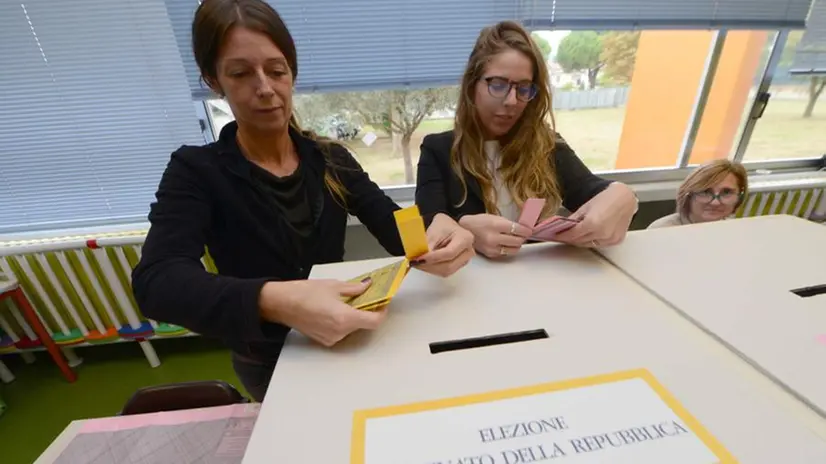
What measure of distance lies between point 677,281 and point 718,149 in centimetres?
211

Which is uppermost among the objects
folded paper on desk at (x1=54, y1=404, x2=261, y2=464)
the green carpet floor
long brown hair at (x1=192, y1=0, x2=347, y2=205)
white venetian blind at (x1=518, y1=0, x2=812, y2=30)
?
white venetian blind at (x1=518, y1=0, x2=812, y2=30)

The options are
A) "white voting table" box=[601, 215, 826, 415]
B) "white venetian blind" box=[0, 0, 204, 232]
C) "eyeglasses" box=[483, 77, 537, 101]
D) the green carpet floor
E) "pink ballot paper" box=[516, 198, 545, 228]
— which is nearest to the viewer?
"white voting table" box=[601, 215, 826, 415]

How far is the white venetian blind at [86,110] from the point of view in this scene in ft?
4.63

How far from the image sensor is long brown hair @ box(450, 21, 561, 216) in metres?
0.99

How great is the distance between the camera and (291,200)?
821 mm

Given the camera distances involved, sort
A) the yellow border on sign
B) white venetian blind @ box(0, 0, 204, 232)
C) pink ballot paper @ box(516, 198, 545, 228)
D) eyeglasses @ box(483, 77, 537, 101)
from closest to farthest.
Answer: the yellow border on sign
pink ballot paper @ box(516, 198, 545, 228)
eyeglasses @ box(483, 77, 537, 101)
white venetian blind @ box(0, 0, 204, 232)

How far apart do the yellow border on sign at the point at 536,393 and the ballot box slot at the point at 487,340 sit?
93 millimetres

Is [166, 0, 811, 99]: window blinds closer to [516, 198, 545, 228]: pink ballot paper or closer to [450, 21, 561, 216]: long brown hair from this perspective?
[450, 21, 561, 216]: long brown hair

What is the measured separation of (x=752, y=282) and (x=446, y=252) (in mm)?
511

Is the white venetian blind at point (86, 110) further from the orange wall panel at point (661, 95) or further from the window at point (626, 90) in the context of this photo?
the orange wall panel at point (661, 95)

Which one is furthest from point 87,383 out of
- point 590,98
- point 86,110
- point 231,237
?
point 590,98

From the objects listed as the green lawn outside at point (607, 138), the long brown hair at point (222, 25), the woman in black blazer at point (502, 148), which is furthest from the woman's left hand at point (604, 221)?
the green lawn outside at point (607, 138)

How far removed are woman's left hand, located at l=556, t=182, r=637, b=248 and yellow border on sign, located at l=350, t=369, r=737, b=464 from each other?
31cm

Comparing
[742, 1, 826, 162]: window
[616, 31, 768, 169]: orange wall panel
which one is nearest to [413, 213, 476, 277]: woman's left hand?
[616, 31, 768, 169]: orange wall panel
